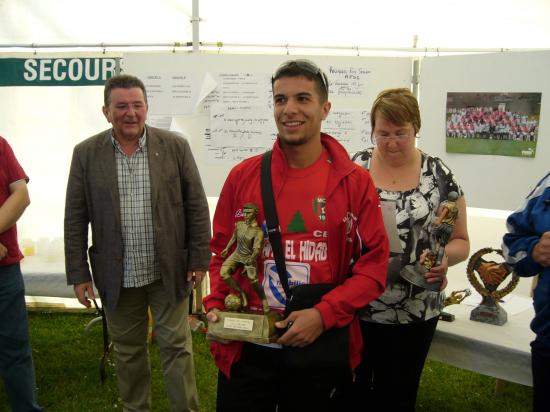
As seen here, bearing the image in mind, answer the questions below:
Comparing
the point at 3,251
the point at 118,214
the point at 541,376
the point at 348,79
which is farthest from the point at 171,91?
the point at 541,376

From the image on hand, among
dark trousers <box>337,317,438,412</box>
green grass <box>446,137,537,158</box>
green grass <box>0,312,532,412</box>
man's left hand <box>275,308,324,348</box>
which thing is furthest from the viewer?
green grass <box>446,137,537,158</box>

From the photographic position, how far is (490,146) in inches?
130

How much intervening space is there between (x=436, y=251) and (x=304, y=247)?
0.65 m

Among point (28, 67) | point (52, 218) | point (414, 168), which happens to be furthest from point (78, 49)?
point (414, 168)

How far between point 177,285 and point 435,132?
2082 mm

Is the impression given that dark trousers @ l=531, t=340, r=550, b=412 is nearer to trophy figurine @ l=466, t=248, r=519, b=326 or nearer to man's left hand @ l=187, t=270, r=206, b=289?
trophy figurine @ l=466, t=248, r=519, b=326

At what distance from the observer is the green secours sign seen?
12.6ft

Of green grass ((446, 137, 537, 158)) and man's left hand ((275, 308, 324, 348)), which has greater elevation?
green grass ((446, 137, 537, 158))

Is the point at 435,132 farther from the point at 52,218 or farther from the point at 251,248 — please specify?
the point at 52,218

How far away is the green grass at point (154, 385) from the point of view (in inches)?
121

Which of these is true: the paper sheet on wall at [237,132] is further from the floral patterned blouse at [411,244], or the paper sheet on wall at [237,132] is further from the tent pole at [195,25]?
the floral patterned blouse at [411,244]

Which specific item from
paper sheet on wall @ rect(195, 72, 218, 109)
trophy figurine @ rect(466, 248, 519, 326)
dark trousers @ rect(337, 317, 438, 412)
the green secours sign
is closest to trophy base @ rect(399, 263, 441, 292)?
dark trousers @ rect(337, 317, 438, 412)

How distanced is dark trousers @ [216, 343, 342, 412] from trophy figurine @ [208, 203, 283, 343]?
5.2 inches

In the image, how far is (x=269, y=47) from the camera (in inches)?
147
